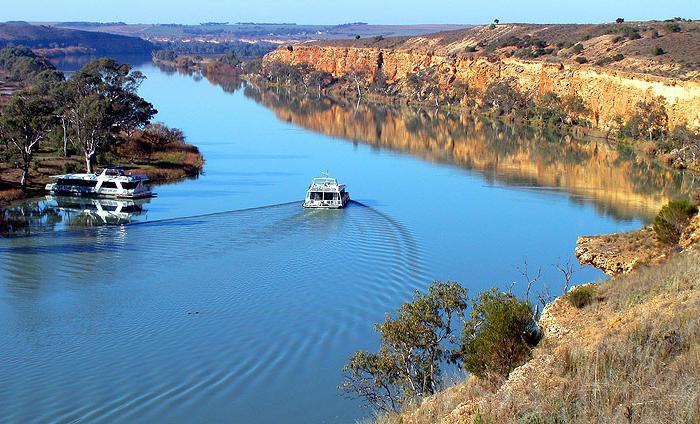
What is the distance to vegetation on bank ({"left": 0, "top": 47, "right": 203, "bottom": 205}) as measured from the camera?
3906 cm

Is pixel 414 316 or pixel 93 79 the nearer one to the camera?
pixel 414 316

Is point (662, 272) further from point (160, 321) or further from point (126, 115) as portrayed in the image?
point (126, 115)

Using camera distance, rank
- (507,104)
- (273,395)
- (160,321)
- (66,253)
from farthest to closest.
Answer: (507,104) → (66,253) → (160,321) → (273,395)

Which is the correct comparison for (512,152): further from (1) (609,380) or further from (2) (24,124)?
(1) (609,380)

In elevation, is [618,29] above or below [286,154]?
above

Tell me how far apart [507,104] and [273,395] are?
6652 cm

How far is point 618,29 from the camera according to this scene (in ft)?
300

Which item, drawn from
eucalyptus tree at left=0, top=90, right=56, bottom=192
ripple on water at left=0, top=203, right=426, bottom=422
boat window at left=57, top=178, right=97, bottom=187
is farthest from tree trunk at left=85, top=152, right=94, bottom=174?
ripple on water at left=0, top=203, right=426, bottom=422

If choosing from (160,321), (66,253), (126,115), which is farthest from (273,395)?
(126,115)

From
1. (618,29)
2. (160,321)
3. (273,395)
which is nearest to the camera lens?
(273,395)

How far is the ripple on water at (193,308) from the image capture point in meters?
17.4

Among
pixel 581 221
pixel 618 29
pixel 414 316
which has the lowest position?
pixel 581 221

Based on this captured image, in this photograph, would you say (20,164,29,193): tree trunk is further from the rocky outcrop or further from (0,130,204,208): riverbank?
the rocky outcrop

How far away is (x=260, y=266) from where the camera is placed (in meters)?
26.5
